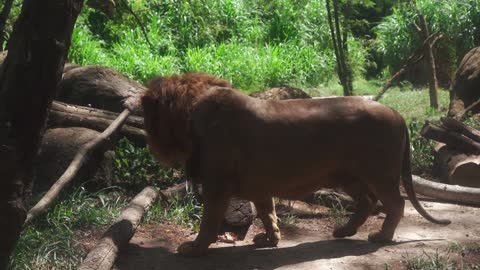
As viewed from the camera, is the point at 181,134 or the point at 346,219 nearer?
the point at 181,134

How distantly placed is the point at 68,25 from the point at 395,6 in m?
15.1

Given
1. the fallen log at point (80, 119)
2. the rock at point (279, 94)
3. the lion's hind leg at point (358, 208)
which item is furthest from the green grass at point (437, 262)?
the rock at point (279, 94)

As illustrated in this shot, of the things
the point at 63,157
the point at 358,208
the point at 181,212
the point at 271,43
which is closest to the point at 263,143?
the point at 358,208

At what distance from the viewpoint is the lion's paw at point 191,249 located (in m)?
5.64

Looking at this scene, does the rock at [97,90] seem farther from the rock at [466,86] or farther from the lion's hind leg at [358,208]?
the rock at [466,86]

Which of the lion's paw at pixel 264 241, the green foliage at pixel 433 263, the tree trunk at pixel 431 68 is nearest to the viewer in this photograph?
the green foliage at pixel 433 263

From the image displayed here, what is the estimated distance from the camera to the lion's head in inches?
224

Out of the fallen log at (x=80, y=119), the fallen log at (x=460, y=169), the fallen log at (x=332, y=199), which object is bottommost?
the fallen log at (x=332, y=199)

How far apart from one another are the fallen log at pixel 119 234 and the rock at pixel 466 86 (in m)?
5.74

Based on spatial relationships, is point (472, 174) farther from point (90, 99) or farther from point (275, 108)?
point (90, 99)

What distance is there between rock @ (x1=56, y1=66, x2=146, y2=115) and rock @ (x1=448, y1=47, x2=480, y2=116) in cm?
512

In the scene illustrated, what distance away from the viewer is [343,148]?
5.80m

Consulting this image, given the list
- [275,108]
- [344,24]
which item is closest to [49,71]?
[275,108]

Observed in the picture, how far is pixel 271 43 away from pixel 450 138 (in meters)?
8.71
